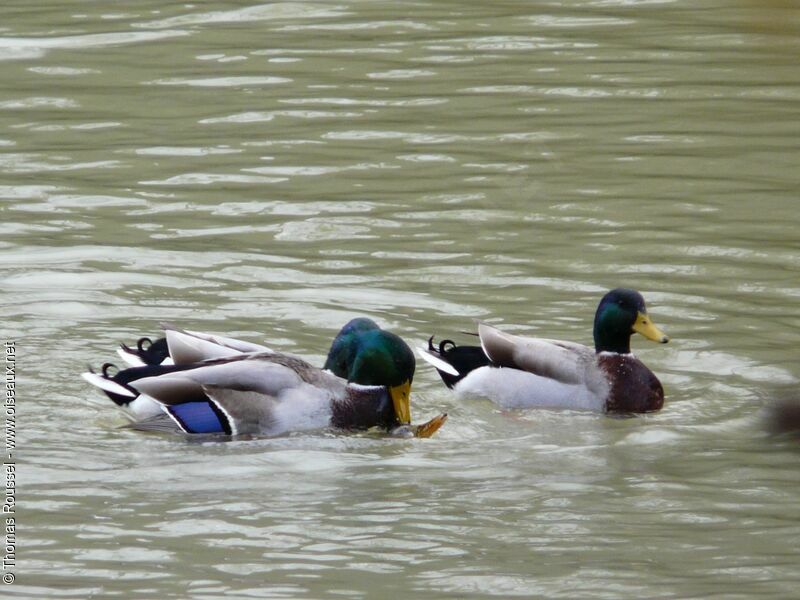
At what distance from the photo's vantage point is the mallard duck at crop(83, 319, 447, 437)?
788 centimetres

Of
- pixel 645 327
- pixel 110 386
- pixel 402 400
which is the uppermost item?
pixel 645 327

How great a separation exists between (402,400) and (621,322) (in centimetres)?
112

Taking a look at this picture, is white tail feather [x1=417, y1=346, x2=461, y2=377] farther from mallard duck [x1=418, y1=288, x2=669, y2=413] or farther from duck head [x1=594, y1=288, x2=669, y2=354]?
duck head [x1=594, y1=288, x2=669, y2=354]

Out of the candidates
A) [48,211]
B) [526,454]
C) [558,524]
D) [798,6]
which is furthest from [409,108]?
[558,524]

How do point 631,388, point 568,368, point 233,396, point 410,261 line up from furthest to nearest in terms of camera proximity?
point 410,261 → point 568,368 → point 631,388 → point 233,396

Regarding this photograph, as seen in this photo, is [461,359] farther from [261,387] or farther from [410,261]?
[410,261]

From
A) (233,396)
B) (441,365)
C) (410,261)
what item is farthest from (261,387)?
(410,261)

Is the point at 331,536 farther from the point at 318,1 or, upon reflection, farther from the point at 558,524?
the point at 318,1

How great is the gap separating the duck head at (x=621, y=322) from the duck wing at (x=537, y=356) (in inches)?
5.5

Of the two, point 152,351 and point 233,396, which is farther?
point 152,351

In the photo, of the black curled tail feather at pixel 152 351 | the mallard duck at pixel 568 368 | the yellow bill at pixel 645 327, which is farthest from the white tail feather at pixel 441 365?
the black curled tail feather at pixel 152 351

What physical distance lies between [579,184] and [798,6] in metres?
4.91

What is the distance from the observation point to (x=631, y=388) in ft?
27.4

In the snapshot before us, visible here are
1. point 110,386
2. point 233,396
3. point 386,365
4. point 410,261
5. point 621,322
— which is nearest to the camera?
point 233,396
